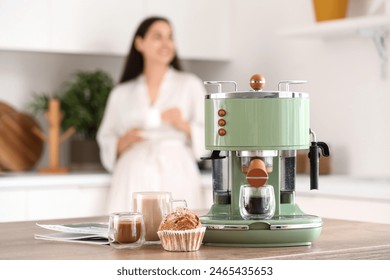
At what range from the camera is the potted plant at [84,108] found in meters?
4.77

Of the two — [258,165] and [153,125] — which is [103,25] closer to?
[153,125]

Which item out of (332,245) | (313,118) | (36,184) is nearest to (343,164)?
(313,118)

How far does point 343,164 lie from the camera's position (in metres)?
4.40

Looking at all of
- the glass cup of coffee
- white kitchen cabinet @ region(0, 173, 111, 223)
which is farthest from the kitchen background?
the glass cup of coffee

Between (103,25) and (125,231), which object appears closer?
(125,231)

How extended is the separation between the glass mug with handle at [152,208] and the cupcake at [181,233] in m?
0.14

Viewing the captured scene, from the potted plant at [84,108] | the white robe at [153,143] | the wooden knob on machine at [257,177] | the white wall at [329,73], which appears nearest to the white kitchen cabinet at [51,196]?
the white robe at [153,143]

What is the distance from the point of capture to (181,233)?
1.86 meters

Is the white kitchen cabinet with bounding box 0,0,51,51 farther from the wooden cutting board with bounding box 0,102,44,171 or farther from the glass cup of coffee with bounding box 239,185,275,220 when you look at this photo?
the glass cup of coffee with bounding box 239,185,275,220

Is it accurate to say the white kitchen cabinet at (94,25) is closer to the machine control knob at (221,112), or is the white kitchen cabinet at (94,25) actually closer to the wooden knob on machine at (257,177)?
the machine control knob at (221,112)

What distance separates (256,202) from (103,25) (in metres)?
2.88

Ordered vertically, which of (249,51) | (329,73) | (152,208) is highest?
(249,51)

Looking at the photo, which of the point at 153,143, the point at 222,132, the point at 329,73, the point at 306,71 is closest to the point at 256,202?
the point at 222,132
